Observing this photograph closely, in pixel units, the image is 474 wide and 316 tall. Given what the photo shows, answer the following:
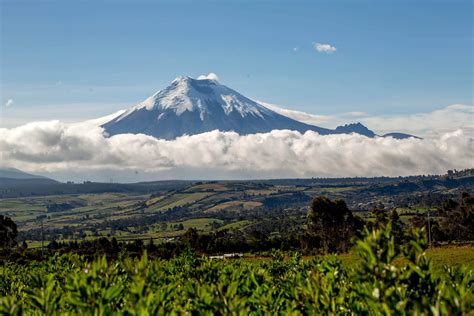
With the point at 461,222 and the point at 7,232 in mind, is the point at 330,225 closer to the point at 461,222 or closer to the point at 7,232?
the point at 461,222

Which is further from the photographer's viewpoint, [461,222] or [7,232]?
[461,222]

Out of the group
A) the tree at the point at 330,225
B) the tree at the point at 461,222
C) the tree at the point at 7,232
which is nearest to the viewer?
the tree at the point at 7,232

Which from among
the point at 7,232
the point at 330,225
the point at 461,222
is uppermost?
the point at 461,222

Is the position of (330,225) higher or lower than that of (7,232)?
higher

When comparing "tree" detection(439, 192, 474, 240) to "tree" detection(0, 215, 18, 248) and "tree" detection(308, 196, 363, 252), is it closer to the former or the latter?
"tree" detection(308, 196, 363, 252)

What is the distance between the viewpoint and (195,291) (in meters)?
15.7

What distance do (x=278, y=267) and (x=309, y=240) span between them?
8795cm

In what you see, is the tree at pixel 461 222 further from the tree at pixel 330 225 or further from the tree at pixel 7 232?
the tree at pixel 7 232

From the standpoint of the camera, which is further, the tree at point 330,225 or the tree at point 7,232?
the tree at point 330,225

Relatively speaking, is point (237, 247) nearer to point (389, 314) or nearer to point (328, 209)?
point (328, 209)

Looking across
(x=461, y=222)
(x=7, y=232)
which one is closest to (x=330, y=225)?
(x=461, y=222)

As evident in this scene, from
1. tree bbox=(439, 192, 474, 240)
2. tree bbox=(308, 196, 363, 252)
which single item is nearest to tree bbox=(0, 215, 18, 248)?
tree bbox=(308, 196, 363, 252)

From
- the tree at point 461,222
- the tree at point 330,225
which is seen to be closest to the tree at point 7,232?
the tree at point 330,225

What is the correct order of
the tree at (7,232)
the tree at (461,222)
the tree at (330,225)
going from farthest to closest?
the tree at (461,222)
the tree at (330,225)
the tree at (7,232)
